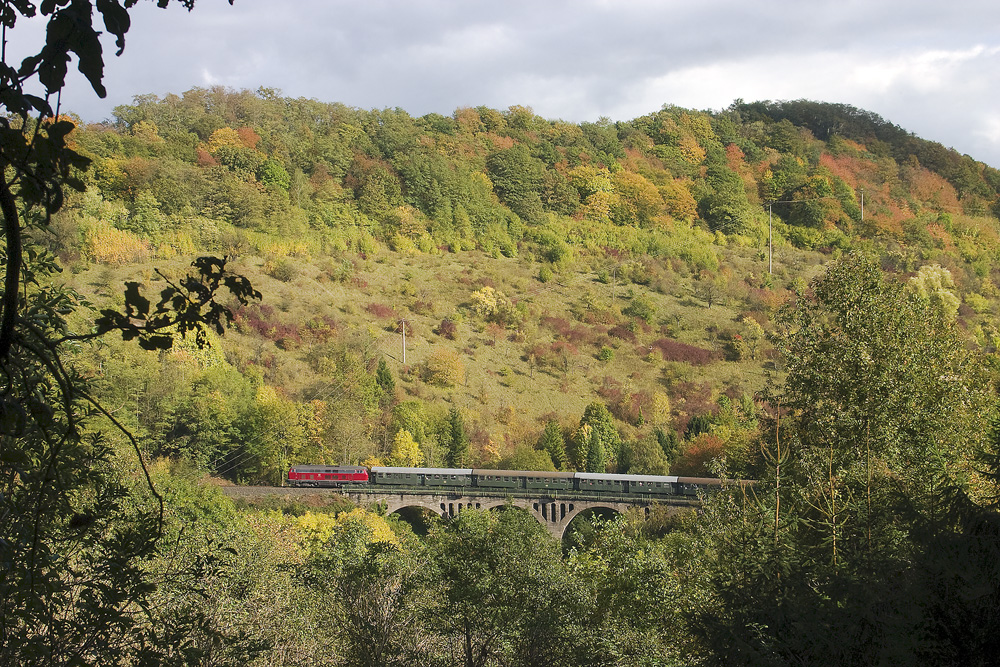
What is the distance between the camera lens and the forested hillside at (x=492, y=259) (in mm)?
26328

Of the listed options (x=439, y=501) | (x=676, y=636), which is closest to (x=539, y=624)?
(x=676, y=636)

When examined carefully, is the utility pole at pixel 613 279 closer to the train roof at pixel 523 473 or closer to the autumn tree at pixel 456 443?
the autumn tree at pixel 456 443

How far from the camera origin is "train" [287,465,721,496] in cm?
2447

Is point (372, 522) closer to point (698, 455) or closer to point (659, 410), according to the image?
point (698, 455)

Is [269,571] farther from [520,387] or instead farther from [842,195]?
[842,195]

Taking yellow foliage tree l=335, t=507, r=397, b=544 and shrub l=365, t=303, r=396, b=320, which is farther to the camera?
shrub l=365, t=303, r=396, b=320

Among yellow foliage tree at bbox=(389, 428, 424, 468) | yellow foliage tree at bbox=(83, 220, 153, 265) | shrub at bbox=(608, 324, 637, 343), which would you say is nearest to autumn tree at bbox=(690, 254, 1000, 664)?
yellow foliage tree at bbox=(389, 428, 424, 468)

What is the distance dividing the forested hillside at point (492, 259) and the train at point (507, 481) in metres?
1.12

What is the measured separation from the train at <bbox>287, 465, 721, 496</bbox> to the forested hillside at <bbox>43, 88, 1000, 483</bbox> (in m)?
1.12

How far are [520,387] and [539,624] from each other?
2351cm

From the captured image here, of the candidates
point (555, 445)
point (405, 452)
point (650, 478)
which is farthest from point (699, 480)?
point (405, 452)

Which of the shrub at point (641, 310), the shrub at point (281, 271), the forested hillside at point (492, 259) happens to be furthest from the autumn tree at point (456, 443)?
the shrub at point (641, 310)

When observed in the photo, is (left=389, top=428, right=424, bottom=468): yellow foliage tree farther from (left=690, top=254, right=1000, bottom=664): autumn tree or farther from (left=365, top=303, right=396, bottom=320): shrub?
(left=690, top=254, right=1000, bottom=664): autumn tree

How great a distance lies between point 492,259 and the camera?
44.1 meters
